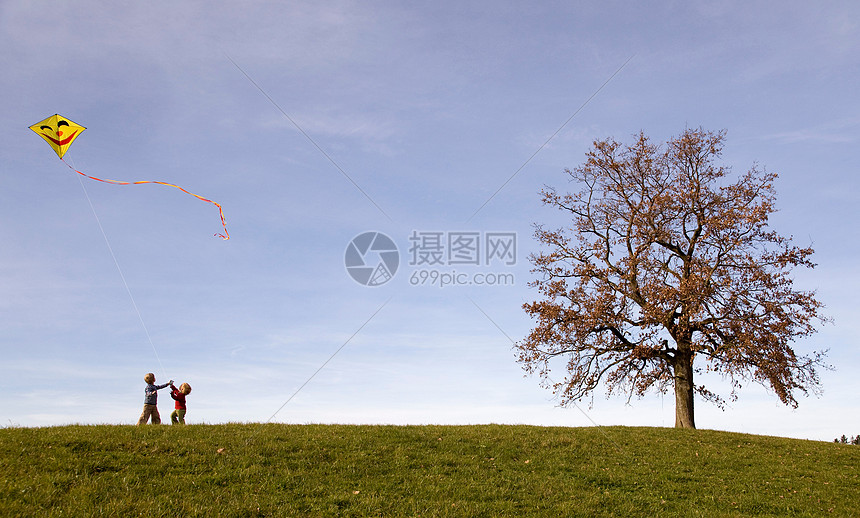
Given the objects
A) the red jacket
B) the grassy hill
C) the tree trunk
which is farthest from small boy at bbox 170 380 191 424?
the tree trunk

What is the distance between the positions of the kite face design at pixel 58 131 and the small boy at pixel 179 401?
8.53m

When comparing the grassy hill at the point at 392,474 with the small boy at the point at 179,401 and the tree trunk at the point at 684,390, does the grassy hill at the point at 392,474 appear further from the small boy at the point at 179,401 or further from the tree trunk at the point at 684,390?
the tree trunk at the point at 684,390

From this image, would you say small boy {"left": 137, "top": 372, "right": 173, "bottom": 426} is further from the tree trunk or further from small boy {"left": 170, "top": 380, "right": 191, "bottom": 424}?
the tree trunk

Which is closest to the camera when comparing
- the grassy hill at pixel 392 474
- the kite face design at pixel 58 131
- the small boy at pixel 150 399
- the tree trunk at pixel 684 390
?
the grassy hill at pixel 392 474

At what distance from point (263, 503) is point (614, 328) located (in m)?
19.0

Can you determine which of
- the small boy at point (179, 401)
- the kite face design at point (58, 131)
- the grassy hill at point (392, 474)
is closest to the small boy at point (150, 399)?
the small boy at point (179, 401)

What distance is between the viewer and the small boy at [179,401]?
810 inches

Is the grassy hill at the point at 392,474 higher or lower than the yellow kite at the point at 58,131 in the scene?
lower

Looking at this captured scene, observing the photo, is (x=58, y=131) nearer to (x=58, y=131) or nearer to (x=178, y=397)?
(x=58, y=131)

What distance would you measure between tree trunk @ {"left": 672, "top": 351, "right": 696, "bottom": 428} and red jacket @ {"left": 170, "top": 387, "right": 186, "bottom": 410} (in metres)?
20.8

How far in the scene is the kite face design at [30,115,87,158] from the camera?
18516 millimetres

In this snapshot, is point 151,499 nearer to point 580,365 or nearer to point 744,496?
point 744,496

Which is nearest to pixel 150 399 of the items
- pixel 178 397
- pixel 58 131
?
pixel 178 397

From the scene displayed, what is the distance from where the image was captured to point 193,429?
18250 millimetres
